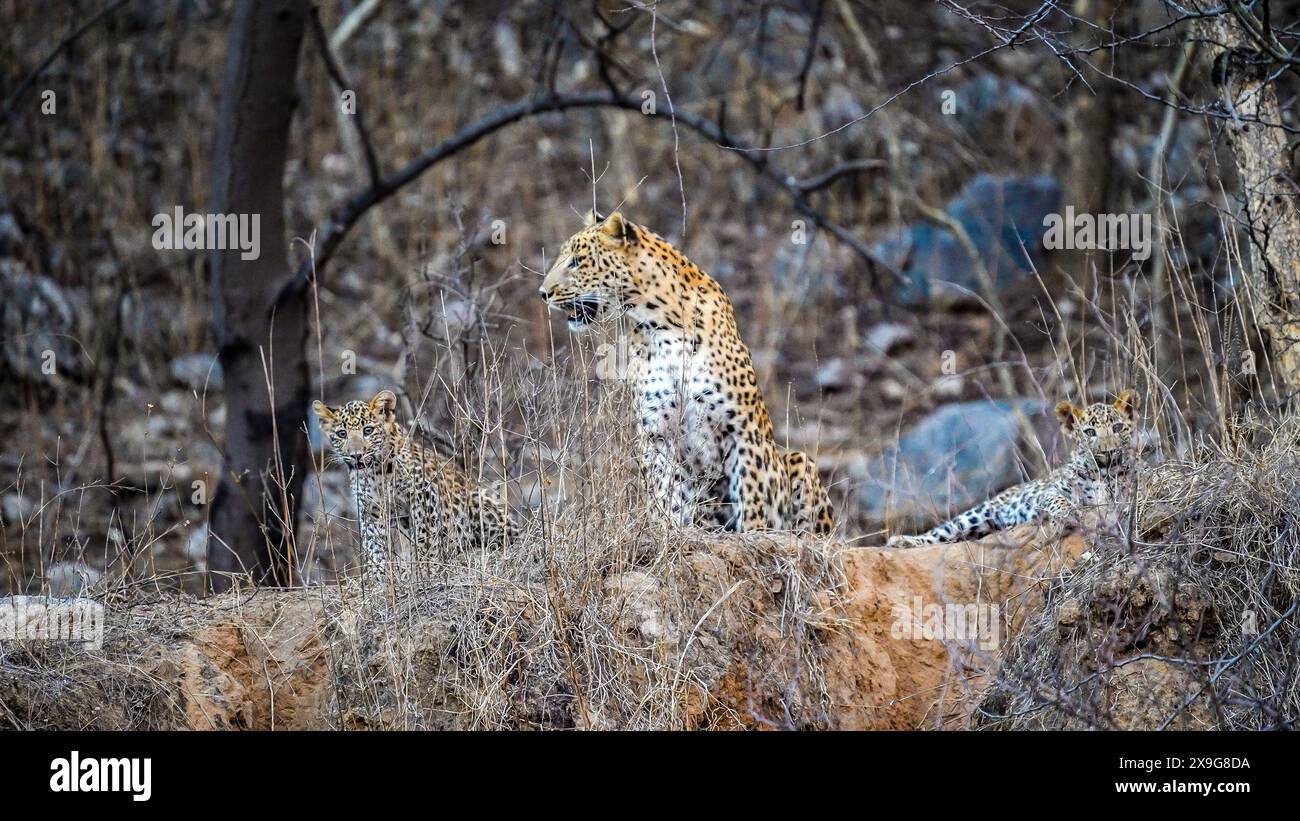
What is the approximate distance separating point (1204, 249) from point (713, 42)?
700 centimetres

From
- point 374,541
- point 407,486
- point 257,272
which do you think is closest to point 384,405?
point 407,486

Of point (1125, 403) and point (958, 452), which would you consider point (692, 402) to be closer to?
point (1125, 403)

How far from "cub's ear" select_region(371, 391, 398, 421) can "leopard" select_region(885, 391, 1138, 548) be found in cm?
309

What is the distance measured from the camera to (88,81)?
768 inches

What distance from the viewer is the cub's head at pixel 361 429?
350 inches

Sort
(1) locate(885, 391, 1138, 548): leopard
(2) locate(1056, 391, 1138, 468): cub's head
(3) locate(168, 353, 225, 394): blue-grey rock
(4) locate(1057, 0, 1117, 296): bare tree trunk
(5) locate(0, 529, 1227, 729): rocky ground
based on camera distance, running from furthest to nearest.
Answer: (3) locate(168, 353, 225, 394): blue-grey rock, (4) locate(1057, 0, 1117, 296): bare tree trunk, (2) locate(1056, 391, 1138, 468): cub's head, (1) locate(885, 391, 1138, 548): leopard, (5) locate(0, 529, 1227, 729): rocky ground

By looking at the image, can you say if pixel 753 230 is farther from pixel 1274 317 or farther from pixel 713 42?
pixel 1274 317

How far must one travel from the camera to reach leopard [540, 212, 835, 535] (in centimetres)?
888

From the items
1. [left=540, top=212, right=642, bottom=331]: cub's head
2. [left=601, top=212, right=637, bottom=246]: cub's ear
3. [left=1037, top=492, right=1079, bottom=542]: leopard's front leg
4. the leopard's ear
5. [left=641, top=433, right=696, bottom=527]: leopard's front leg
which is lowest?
[left=1037, top=492, right=1079, bottom=542]: leopard's front leg

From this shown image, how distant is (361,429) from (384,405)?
0.82ft

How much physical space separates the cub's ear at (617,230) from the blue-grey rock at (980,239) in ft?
29.2

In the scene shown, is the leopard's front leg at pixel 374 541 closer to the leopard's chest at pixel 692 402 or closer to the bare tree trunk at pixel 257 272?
the leopard's chest at pixel 692 402

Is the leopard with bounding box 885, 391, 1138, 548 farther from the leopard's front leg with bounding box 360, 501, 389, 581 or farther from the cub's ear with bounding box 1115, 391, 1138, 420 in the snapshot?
the leopard's front leg with bounding box 360, 501, 389, 581

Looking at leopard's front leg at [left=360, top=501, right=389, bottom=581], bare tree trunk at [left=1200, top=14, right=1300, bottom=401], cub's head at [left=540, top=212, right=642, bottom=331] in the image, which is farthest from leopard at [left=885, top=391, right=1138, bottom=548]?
leopard's front leg at [left=360, top=501, right=389, bottom=581]
